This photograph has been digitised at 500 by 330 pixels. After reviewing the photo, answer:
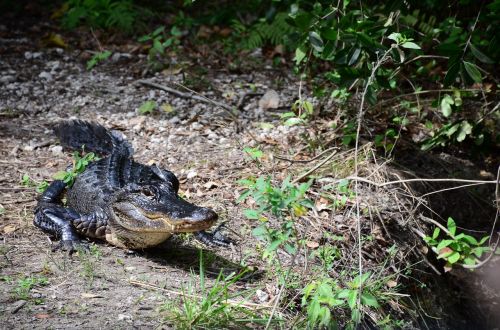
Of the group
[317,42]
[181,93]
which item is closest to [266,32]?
[181,93]

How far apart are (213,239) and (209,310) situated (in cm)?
103

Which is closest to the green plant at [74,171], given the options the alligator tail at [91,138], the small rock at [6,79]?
the alligator tail at [91,138]

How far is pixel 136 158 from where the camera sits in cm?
534

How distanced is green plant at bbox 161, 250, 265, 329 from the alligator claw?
0.83m

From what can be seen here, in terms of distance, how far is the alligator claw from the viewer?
12.7ft

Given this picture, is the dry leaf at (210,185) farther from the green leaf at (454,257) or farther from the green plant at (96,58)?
the green plant at (96,58)

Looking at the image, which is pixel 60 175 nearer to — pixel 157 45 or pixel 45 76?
pixel 45 76

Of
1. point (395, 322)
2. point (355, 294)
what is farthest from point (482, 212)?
point (355, 294)

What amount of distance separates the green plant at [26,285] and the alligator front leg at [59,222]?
0.43 meters

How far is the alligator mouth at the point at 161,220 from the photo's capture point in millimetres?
3512

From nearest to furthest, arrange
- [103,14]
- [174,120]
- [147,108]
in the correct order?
[174,120], [147,108], [103,14]

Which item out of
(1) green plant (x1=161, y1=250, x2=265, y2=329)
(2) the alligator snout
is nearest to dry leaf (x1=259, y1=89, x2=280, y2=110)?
(2) the alligator snout

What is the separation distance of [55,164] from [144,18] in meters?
3.12

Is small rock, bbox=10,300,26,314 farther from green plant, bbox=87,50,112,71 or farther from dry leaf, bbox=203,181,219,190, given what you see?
green plant, bbox=87,50,112,71
